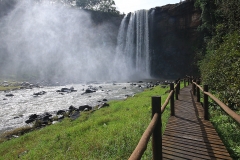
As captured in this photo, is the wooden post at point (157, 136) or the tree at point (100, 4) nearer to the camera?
the wooden post at point (157, 136)

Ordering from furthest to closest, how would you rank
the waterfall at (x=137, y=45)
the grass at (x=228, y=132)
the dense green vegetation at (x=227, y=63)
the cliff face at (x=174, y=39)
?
the waterfall at (x=137, y=45) → the cliff face at (x=174, y=39) → the dense green vegetation at (x=227, y=63) → the grass at (x=228, y=132)

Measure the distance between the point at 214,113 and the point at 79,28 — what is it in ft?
202

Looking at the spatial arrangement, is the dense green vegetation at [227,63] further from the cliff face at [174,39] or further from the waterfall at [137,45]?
the waterfall at [137,45]

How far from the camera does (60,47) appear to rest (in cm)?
6266

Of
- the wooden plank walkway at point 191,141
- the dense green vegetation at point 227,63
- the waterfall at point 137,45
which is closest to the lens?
the wooden plank walkway at point 191,141

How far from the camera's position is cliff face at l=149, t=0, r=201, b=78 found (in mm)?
45438

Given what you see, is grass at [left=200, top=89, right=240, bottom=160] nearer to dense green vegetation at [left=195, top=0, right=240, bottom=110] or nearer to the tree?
dense green vegetation at [left=195, top=0, right=240, bottom=110]

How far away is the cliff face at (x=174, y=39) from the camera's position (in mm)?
45438

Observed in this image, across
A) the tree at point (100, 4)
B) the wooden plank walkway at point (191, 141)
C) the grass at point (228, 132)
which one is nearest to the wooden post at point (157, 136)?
the wooden plank walkway at point (191, 141)

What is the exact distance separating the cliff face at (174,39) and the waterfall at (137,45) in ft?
6.52

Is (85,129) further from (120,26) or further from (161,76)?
(120,26)

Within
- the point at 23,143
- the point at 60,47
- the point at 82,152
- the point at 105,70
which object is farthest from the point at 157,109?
the point at 60,47

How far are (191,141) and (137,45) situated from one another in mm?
46510

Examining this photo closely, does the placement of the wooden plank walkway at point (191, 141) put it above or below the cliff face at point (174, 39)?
below
